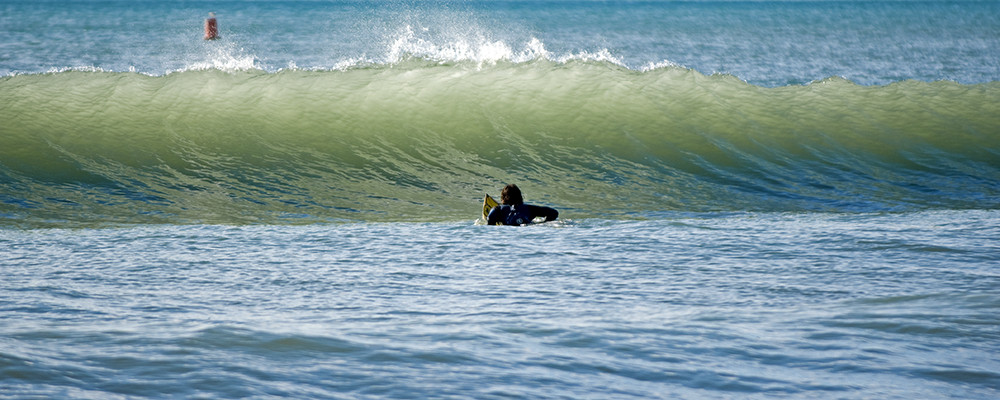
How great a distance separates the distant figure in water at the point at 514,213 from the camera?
→ 7.52 meters

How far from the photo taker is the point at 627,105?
43.5 ft

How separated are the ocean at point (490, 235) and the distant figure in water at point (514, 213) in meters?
0.22

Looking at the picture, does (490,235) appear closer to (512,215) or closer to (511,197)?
(512,215)

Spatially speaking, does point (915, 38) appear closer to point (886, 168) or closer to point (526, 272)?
point (886, 168)

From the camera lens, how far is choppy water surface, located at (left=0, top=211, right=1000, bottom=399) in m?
3.78

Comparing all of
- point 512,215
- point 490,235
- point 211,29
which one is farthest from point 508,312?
point 211,29

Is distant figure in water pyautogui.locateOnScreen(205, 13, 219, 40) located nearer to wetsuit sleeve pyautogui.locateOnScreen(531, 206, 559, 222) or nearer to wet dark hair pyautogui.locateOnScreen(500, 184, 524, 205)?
wet dark hair pyautogui.locateOnScreen(500, 184, 524, 205)

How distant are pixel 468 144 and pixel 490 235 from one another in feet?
16.2

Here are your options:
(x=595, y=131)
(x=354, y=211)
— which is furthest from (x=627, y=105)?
(x=354, y=211)

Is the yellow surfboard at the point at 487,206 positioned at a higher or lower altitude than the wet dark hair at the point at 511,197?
lower

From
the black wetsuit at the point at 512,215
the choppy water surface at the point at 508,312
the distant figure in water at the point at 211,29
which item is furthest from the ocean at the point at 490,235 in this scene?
the distant figure in water at the point at 211,29

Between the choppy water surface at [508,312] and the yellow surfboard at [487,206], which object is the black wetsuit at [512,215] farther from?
the choppy water surface at [508,312]

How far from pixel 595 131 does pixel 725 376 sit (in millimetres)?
8506

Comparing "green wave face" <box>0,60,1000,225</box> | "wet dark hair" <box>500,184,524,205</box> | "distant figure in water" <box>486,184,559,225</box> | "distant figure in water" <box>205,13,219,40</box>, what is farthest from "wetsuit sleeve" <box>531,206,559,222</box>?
"distant figure in water" <box>205,13,219,40</box>
